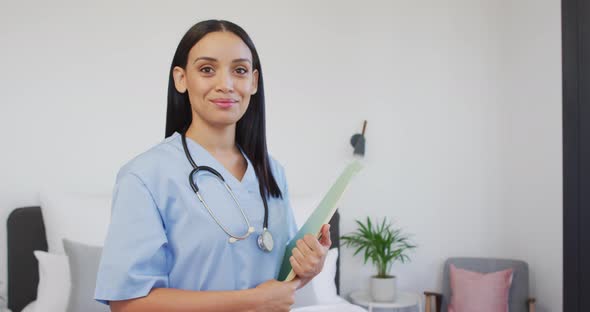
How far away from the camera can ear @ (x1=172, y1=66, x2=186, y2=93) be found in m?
1.03

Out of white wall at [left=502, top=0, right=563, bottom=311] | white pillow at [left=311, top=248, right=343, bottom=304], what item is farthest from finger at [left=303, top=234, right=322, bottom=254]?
white wall at [left=502, top=0, right=563, bottom=311]

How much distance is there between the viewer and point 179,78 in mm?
1034

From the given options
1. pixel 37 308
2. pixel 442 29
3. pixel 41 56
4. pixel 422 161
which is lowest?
pixel 37 308

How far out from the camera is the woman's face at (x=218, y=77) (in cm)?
98

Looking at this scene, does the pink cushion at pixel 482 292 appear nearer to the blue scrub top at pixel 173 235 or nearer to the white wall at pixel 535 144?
the white wall at pixel 535 144

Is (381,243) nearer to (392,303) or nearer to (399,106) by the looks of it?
(392,303)

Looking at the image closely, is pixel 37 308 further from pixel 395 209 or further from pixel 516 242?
pixel 516 242

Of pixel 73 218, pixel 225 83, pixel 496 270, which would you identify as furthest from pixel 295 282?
pixel 496 270

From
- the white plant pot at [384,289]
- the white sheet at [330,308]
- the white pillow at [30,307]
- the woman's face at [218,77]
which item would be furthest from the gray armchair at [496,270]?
the woman's face at [218,77]

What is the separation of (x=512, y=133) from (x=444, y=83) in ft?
1.60

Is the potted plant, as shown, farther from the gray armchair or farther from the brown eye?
the brown eye

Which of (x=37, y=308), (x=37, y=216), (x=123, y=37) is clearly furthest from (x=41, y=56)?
(x=37, y=308)

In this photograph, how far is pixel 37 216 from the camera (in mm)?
2707

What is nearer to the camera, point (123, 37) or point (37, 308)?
point (37, 308)
